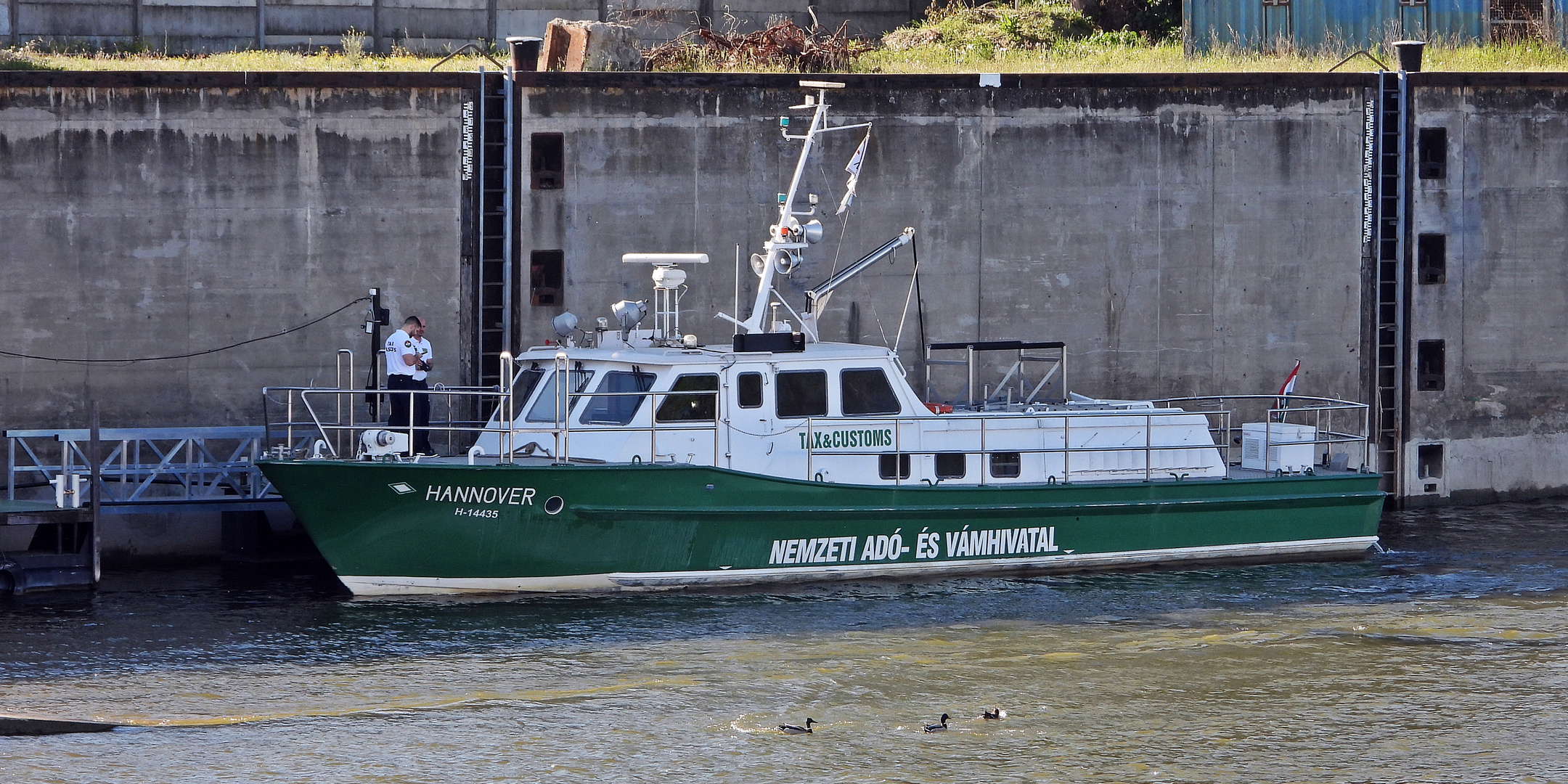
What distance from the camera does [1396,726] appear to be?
10.0 metres

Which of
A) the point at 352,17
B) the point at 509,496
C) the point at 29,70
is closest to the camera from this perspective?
the point at 509,496

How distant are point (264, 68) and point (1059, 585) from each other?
9831 millimetres

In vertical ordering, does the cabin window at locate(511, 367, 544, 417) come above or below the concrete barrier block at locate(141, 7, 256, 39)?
below

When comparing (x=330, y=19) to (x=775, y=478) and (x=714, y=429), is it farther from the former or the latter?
(x=775, y=478)

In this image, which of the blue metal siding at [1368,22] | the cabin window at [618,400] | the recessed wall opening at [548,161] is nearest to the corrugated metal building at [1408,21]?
the blue metal siding at [1368,22]

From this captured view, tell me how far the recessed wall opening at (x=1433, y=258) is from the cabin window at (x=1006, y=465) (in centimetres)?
607

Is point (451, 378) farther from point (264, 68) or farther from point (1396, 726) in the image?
point (1396, 726)

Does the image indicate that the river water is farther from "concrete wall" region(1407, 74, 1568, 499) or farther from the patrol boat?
"concrete wall" region(1407, 74, 1568, 499)

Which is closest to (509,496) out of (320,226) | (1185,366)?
(320,226)

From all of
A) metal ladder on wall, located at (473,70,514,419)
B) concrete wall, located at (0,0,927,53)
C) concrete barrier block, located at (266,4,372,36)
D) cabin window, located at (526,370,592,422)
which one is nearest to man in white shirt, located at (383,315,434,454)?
cabin window, located at (526,370,592,422)

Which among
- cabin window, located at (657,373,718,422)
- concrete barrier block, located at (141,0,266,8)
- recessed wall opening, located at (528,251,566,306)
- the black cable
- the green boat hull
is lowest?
the green boat hull

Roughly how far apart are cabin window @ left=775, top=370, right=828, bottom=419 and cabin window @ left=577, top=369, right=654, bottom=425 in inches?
42.5

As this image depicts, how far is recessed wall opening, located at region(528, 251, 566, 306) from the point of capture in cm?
1575

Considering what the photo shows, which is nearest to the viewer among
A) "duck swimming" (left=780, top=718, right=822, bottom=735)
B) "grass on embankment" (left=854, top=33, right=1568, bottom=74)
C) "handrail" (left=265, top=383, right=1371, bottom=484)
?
"duck swimming" (left=780, top=718, right=822, bottom=735)
